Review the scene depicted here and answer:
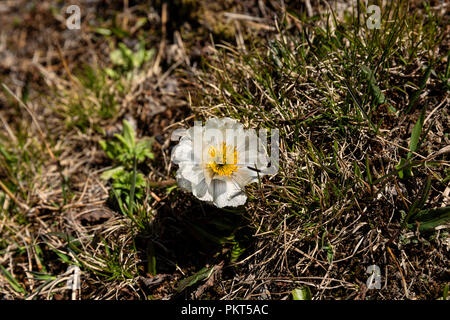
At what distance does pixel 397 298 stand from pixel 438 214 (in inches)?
17.4

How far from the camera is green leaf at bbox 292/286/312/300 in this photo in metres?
1.81

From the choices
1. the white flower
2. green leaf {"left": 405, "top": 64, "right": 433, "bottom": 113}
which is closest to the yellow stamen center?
the white flower

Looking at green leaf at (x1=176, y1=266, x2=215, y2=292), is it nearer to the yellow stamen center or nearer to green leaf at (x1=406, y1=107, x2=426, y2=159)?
the yellow stamen center

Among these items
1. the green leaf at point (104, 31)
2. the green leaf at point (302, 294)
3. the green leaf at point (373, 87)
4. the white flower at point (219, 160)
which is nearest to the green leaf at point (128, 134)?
the white flower at point (219, 160)

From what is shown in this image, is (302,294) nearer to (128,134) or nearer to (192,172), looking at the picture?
(192,172)

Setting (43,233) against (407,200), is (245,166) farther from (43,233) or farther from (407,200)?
(43,233)

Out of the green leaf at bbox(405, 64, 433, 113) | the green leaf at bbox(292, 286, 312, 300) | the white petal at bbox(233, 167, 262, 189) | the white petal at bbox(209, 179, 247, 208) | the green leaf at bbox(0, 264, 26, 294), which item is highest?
the green leaf at bbox(405, 64, 433, 113)

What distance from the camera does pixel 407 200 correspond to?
1839mm

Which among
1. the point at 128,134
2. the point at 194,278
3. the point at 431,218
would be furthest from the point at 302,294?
the point at 128,134

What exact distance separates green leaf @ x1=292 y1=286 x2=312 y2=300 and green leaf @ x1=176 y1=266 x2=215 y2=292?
0.44 meters

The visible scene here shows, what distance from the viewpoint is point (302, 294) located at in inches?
71.6

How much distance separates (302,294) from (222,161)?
760mm

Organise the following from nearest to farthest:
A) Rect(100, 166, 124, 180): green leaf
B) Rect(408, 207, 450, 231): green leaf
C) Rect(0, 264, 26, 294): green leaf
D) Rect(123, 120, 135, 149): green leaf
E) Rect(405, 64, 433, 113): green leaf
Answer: Rect(408, 207, 450, 231): green leaf, Rect(405, 64, 433, 113): green leaf, Rect(0, 264, 26, 294): green leaf, Rect(100, 166, 124, 180): green leaf, Rect(123, 120, 135, 149): green leaf

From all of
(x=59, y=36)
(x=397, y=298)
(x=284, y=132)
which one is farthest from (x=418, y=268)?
(x=59, y=36)
